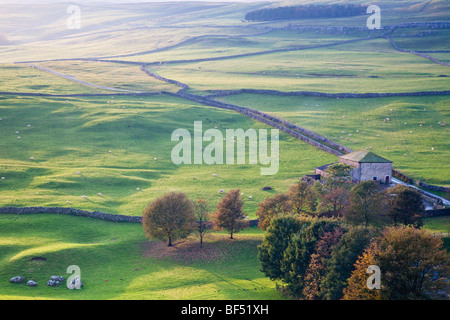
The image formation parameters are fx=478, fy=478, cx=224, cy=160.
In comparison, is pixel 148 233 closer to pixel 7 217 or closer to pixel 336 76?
pixel 7 217

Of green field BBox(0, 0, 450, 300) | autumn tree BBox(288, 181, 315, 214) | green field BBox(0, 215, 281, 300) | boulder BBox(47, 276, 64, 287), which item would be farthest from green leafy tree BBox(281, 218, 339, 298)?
boulder BBox(47, 276, 64, 287)

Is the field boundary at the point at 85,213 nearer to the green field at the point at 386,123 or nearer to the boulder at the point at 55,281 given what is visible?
the boulder at the point at 55,281

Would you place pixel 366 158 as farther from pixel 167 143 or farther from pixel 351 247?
pixel 167 143

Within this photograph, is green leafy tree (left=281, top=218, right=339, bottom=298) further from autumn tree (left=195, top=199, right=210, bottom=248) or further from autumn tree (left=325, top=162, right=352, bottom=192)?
autumn tree (left=325, top=162, right=352, bottom=192)

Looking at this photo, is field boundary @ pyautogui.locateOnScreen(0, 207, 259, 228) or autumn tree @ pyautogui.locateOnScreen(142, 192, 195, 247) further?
field boundary @ pyautogui.locateOnScreen(0, 207, 259, 228)

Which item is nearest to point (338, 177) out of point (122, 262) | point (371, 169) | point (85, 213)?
point (371, 169)

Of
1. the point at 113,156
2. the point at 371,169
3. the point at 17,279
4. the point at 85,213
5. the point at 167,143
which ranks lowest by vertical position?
the point at 17,279
